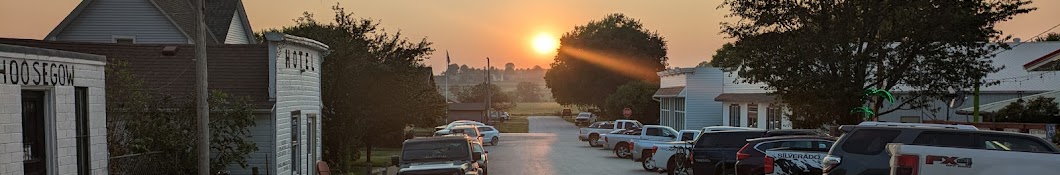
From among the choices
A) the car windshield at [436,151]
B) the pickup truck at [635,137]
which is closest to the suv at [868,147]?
the car windshield at [436,151]

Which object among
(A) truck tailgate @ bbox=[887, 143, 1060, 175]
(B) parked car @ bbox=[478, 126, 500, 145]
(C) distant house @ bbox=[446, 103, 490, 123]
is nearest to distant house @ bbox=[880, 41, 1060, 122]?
(B) parked car @ bbox=[478, 126, 500, 145]

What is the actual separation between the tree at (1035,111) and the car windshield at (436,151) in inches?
621

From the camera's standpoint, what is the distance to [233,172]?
2231 cm

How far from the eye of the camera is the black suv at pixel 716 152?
77.8 ft

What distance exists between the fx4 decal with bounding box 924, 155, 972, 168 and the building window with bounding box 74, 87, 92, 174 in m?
10.4

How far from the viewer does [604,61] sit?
107 m

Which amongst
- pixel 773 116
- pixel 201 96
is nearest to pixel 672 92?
pixel 773 116

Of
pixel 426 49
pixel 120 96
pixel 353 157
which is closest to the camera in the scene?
pixel 120 96

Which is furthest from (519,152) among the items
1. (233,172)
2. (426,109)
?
(233,172)

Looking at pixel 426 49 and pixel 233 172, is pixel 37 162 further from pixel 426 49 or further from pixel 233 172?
pixel 426 49

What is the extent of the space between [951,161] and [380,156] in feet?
118

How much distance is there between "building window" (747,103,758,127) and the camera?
4940cm

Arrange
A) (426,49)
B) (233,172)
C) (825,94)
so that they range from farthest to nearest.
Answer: (426,49) → (825,94) → (233,172)

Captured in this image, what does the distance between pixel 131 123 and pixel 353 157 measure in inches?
696
